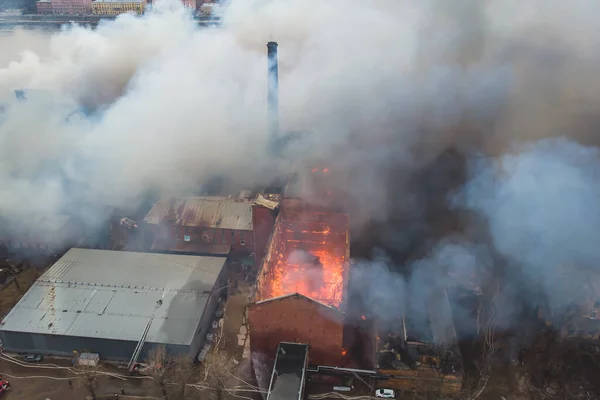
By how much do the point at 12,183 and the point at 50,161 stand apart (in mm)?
3050

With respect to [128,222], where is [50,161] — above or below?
above

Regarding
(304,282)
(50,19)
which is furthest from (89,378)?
(50,19)

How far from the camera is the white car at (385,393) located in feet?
48.3

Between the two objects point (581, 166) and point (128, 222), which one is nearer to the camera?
point (581, 166)

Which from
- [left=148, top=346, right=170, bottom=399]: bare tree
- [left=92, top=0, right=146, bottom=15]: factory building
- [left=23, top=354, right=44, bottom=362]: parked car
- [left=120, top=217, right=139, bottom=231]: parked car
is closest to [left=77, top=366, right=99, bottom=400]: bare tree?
[left=23, top=354, right=44, bottom=362]: parked car

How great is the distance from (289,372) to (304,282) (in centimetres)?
480

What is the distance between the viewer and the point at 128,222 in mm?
22016

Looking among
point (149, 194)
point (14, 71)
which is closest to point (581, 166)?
point (149, 194)

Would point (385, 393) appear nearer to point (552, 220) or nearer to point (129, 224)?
point (552, 220)

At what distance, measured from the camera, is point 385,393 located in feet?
48.5

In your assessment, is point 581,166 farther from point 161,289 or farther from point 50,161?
point 50,161

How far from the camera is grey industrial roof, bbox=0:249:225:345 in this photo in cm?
1611

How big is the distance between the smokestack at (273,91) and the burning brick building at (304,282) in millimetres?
4392

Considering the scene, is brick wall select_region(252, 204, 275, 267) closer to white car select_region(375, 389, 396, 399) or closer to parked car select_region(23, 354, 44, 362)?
white car select_region(375, 389, 396, 399)
